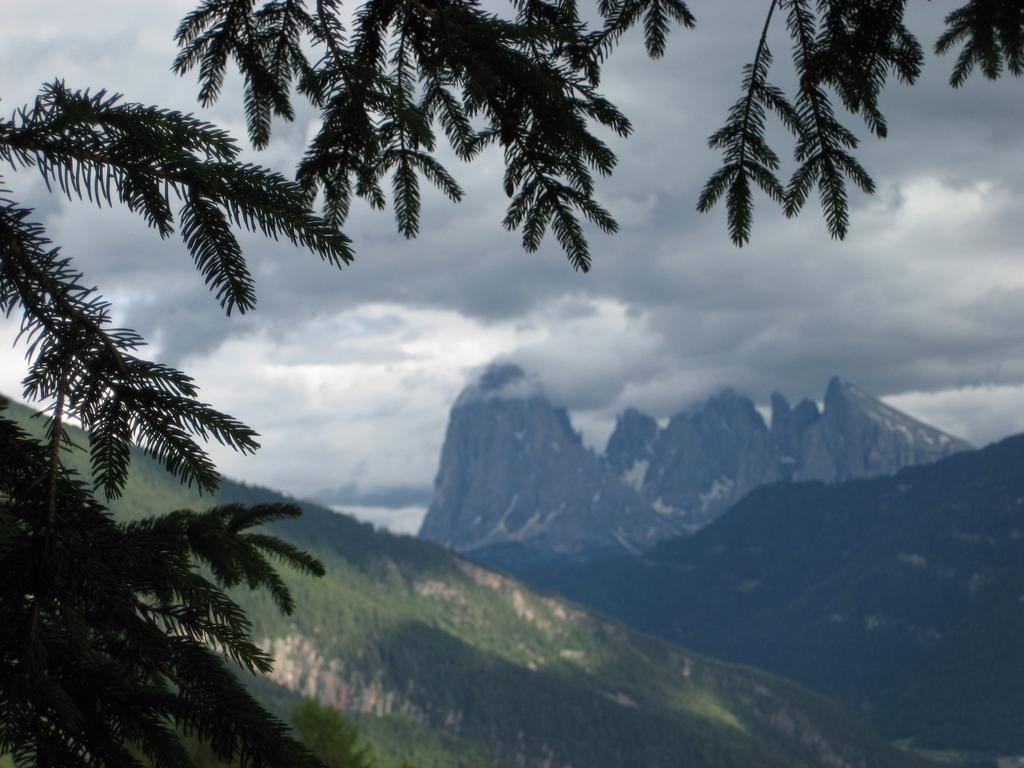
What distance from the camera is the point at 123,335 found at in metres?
3.54

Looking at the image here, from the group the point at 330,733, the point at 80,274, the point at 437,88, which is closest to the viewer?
the point at 80,274

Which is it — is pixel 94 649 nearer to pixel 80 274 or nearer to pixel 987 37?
A: pixel 80 274

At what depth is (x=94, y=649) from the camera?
3662mm

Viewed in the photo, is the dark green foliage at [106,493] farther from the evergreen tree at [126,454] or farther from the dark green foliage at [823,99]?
the dark green foliage at [823,99]

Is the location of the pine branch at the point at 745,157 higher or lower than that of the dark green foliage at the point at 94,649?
higher

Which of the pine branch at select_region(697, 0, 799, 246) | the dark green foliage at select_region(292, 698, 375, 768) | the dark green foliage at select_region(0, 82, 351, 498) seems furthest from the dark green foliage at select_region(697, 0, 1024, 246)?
the dark green foliage at select_region(292, 698, 375, 768)

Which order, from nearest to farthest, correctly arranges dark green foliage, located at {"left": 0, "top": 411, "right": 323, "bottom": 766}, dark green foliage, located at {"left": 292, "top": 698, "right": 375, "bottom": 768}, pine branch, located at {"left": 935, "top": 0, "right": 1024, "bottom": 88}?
dark green foliage, located at {"left": 0, "top": 411, "right": 323, "bottom": 766}
pine branch, located at {"left": 935, "top": 0, "right": 1024, "bottom": 88}
dark green foliage, located at {"left": 292, "top": 698, "right": 375, "bottom": 768}

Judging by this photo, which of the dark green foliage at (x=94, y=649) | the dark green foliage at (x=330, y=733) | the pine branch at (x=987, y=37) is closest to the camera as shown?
the dark green foliage at (x=94, y=649)

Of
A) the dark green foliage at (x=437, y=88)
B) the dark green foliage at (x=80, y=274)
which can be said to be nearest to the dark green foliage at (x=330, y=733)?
the dark green foliage at (x=437, y=88)

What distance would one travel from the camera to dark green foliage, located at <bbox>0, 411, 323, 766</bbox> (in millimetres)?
3340

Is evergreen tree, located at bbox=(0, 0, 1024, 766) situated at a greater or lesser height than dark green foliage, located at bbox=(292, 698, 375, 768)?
greater

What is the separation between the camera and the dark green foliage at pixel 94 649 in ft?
11.0

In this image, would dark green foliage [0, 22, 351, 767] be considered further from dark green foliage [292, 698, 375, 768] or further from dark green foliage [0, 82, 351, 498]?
dark green foliage [292, 698, 375, 768]

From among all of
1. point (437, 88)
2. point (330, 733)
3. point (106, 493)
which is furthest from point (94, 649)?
point (330, 733)
